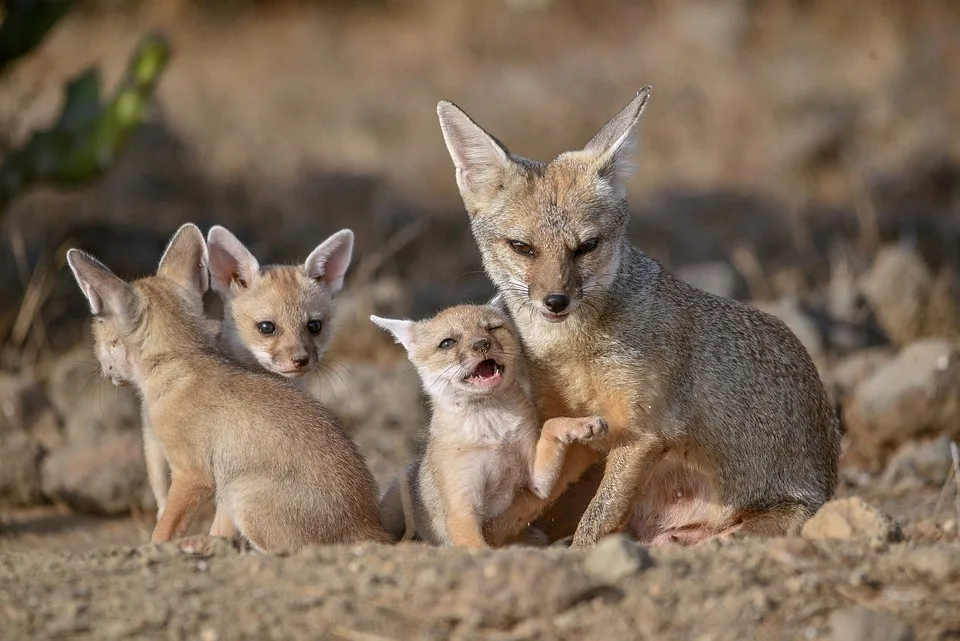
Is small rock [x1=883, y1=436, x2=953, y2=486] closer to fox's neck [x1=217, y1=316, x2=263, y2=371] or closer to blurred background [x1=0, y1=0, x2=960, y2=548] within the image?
blurred background [x1=0, y1=0, x2=960, y2=548]

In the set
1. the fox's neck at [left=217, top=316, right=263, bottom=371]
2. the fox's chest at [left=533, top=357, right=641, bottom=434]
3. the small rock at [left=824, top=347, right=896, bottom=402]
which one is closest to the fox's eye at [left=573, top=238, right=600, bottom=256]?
the fox's chest at [left=533, top=357, right=641, bottom=434]

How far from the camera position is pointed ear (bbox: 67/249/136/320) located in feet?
22.0

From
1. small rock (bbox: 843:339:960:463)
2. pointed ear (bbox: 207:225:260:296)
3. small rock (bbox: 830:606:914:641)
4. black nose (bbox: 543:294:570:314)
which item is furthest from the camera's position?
small rock (bbox: 843:339:960:463)

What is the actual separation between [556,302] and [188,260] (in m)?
2.13

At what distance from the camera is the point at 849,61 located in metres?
20.9

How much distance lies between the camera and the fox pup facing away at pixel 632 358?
6.60 m

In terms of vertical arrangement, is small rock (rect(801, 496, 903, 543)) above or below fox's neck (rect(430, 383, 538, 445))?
below

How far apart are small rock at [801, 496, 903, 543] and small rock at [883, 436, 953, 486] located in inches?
148

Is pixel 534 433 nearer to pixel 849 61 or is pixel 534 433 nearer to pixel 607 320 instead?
pixel 607 320

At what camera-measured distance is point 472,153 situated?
690cm

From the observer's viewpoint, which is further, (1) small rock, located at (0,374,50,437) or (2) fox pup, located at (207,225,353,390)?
(1) small rock, located at (0,374,50,437)

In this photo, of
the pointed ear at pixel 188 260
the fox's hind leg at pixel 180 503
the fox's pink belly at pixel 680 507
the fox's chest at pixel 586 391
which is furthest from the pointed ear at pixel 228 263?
the fox's pink belly at pixel 680 507

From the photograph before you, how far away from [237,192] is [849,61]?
980 cm

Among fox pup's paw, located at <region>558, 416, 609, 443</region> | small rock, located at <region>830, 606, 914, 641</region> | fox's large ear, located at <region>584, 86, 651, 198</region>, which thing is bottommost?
small rock, located at <region>830, 606, 914, 641</region>
